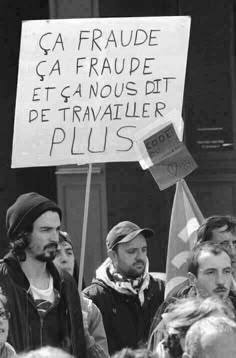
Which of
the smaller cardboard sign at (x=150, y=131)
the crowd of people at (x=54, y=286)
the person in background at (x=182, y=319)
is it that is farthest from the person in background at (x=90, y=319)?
the person in background at (x=182, y=319)

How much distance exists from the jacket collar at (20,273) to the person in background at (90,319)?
0.20 m

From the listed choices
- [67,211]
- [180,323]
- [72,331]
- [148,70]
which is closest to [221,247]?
[72,331]

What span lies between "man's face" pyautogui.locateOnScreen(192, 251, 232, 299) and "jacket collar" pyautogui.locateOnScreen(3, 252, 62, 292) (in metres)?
0.63

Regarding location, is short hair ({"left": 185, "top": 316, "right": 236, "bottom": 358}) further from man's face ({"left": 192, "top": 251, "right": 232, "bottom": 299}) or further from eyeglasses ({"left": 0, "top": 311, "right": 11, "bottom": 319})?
man's face ({"left": 192, "top": 251, "right": 232, "bottom": 299})

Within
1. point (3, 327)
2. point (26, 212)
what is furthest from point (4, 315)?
point (26, 212)

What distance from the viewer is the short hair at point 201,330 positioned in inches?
128

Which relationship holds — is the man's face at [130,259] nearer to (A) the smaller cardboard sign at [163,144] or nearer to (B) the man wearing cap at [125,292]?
(B) the man wearing cap at [125,292]

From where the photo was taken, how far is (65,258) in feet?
20.1

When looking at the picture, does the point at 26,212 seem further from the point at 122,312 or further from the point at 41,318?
the point at 122,312

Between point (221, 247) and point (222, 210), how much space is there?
13.8ft

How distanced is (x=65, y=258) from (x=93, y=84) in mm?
938

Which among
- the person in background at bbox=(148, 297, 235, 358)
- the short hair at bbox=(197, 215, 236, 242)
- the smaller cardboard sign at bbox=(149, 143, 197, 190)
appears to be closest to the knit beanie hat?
the short hair at bbox=(197, 215, 236, 242)

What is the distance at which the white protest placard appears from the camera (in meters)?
5.89

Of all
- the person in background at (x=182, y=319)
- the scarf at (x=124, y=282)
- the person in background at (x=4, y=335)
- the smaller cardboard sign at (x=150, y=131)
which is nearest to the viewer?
the person in background at (x=182, y=319)
